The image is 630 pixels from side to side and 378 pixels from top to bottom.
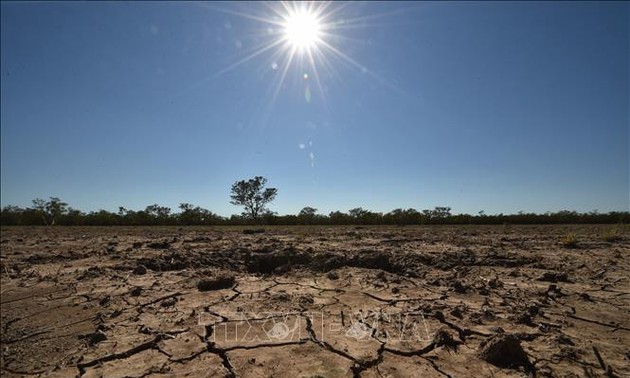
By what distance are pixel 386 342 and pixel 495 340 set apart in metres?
0.73

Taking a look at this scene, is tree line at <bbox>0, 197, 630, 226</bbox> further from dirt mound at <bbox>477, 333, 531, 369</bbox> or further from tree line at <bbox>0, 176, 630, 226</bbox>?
dirt mound at <bbox>477, 333, 531, 369</bbox>

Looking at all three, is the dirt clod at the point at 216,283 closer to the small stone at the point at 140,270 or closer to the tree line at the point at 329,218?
the small stone at the point at 140,270

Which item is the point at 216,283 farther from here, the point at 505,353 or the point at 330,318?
the point at 505,353

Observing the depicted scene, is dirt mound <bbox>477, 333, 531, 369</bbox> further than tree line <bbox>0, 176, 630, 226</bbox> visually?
No

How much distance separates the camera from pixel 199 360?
2354 millimetres

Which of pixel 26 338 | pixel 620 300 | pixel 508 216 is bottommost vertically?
pixel 26 338

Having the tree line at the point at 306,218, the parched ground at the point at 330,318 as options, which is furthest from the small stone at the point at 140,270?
the tree line at the point at 306,218

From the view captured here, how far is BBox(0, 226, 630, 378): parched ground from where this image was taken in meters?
2.23

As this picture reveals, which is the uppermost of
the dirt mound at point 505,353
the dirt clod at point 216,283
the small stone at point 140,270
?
the small stone at point 140,270

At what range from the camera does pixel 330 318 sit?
3.01 meters

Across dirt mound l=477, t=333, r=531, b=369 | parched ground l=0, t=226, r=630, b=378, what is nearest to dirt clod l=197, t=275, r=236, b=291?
parched ground l=0, t=226, r=630, b=378

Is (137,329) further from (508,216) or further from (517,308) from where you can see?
(508,216)

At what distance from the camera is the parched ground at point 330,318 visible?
223 cm

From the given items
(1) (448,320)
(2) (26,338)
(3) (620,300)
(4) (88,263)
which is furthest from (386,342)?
(4) (88,263)
